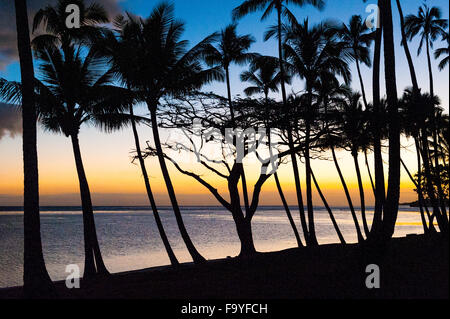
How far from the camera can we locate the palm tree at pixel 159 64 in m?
14.9

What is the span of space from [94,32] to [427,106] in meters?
13.8

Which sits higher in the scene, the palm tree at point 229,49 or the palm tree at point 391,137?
the palm tree at point 229,49

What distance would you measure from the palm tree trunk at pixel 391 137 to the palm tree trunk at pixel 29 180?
7.99 meters

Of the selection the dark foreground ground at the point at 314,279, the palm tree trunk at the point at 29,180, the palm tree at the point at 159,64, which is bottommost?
the dark foreground ground at the point at 314,279

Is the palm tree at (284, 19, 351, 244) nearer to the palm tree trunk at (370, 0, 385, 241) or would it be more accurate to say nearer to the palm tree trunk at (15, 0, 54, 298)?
the palm tree trunk at (370, 0, 385, 241)

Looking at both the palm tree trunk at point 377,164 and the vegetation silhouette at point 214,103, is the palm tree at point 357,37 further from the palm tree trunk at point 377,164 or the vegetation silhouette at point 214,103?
the palm tree trunk at point 377,164

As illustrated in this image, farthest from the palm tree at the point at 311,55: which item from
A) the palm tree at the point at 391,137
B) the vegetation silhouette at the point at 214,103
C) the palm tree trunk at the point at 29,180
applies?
the palm tree trunk at the point at 29,180

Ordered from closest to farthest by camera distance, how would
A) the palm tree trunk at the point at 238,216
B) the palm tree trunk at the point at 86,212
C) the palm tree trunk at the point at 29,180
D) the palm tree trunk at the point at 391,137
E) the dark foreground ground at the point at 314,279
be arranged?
1. the dark foreground ground at the point at 314,279
2. the palm tree trunk at the point at 391,137
3. the palm tree trunk at the point at 29,180
4. the palm tree trunk at the point at 238,216
5. the palm tree trunk at the point at 86,212

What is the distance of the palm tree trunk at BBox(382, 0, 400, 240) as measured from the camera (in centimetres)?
861

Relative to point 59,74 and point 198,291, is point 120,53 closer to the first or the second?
point 59,74

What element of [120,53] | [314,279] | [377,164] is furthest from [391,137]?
[120,53]

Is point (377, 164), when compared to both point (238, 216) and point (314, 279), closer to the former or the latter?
point (314, 279)

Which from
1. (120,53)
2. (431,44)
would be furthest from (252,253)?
(431,44)

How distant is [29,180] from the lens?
28.8 ft
